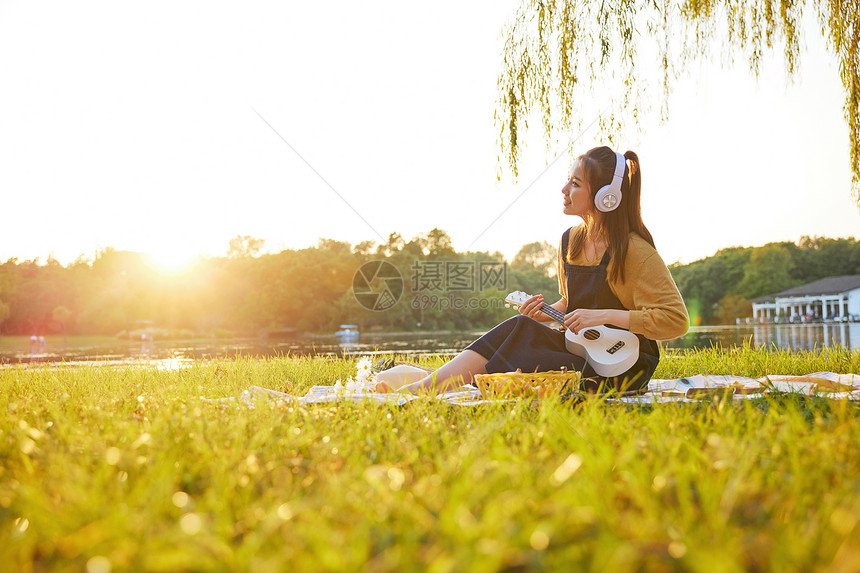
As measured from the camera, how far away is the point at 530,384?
272 cm

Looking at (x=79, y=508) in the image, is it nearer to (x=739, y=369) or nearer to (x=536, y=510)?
(x=536, y=510)

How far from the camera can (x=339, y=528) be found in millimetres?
1147

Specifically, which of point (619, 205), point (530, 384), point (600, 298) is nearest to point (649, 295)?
point (600, 298)

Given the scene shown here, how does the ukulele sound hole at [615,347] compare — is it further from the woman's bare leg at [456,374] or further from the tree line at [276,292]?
the tree line at [276,292]

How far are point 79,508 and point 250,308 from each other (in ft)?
134

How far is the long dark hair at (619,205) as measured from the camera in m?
3.12

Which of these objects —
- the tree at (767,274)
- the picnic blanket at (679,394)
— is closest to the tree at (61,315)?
the picnic blanket at (679,394)

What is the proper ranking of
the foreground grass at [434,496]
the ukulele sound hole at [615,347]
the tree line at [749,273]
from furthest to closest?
the tree line at [749,273] → the ukulele sound hole at [615,347] → the foreground grass at [434,496]

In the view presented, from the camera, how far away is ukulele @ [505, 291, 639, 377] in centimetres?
303

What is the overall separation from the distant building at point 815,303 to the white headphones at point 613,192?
164 ft

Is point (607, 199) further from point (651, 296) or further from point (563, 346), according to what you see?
point (563, 346)

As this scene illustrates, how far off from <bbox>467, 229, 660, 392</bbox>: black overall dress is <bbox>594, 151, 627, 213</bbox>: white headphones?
0.88ft

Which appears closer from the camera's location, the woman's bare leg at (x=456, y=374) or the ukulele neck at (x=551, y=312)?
the woman's bare leg at (x=456, y=374)

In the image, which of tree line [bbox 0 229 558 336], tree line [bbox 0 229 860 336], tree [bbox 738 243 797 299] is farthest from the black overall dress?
tree [bbox 738 243 797 299]
